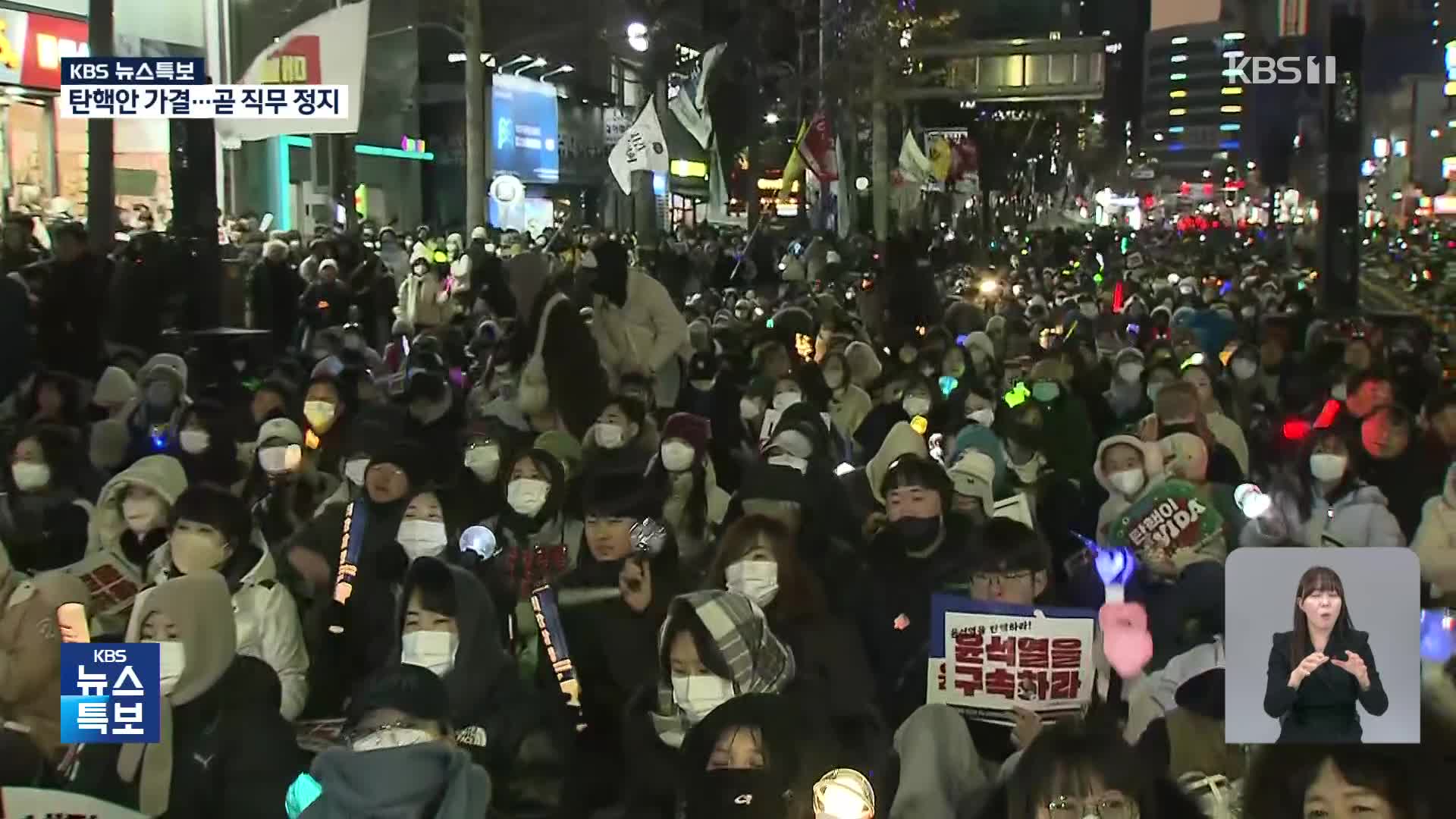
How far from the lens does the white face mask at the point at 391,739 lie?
173 inches

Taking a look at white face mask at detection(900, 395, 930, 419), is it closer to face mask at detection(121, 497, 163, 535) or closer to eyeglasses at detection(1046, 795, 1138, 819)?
face mask at detection(121, 497, 163, 535)

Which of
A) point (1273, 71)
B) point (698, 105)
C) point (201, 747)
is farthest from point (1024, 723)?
point (698, 105)

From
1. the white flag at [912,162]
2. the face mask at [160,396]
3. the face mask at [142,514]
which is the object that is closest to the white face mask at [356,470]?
the face mask at [142,514]

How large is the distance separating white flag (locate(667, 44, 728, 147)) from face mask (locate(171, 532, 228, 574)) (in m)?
19.3

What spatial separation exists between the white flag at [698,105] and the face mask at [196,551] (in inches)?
760

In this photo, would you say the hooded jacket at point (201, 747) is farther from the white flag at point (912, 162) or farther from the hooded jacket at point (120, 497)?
the white flag at point (912, 162)

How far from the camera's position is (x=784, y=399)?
10.5 meters

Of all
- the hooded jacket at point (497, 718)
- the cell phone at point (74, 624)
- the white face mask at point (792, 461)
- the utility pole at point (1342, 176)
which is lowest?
the hooded jacket at point (497, 718)

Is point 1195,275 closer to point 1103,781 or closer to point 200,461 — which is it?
point 200,461

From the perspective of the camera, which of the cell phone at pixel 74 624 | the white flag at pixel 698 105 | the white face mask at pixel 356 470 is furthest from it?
the white flag at pixel 698 105

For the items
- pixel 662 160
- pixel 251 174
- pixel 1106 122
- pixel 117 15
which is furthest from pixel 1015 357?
pixel 1106 122

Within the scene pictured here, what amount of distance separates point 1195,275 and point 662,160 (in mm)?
10748

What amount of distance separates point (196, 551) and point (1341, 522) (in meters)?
4.89

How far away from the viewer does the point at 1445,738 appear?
14.8 feet
